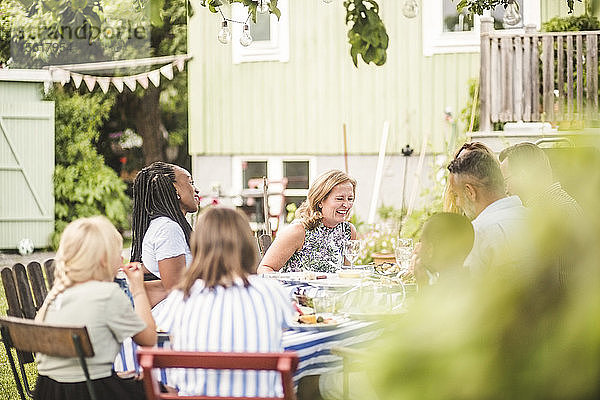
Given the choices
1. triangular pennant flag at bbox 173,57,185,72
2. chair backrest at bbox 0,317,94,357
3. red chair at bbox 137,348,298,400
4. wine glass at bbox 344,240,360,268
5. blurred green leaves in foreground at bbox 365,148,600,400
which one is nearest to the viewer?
blurred green leaves in foreground at bbox 365,148,600,400

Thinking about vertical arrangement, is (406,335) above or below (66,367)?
above

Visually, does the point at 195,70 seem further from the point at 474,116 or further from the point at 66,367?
the point at 66,367

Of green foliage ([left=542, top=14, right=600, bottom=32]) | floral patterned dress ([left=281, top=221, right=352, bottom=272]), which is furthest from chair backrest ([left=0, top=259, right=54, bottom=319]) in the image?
green foliage ([left=542, top=14, right=600, bottom=32])

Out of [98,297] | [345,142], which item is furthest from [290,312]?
[345,142]

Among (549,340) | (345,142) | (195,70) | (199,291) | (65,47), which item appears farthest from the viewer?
(65,47)

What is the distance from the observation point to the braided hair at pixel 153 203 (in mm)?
4516

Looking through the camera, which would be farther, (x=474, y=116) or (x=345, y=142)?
(x=345, y=142)

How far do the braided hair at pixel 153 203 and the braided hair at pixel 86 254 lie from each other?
50.5 inches

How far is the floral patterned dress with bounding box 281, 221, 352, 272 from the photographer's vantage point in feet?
17.1

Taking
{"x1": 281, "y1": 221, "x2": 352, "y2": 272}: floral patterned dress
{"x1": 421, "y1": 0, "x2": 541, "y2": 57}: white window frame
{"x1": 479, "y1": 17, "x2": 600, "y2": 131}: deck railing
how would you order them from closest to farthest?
{"x1": 281, "y1": 221, "x2": 352, "y2": 272}: floral patterned dress → {"x1": 479, "y1": 17, "x2": 600, "y2": 131}: deck railing → {"x1": 421, "y1": 0, "x2": 541, "y2": 57}: white window frame

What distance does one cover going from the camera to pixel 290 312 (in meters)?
3.07

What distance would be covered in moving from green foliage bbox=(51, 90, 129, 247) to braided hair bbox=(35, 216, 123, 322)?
1181cm

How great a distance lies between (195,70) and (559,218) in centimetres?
1317

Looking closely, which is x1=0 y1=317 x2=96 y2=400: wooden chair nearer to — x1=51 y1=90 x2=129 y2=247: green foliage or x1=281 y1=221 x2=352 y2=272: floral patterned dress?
x1=281 y1=221 x2=352 y2=272: floral patterned dress
